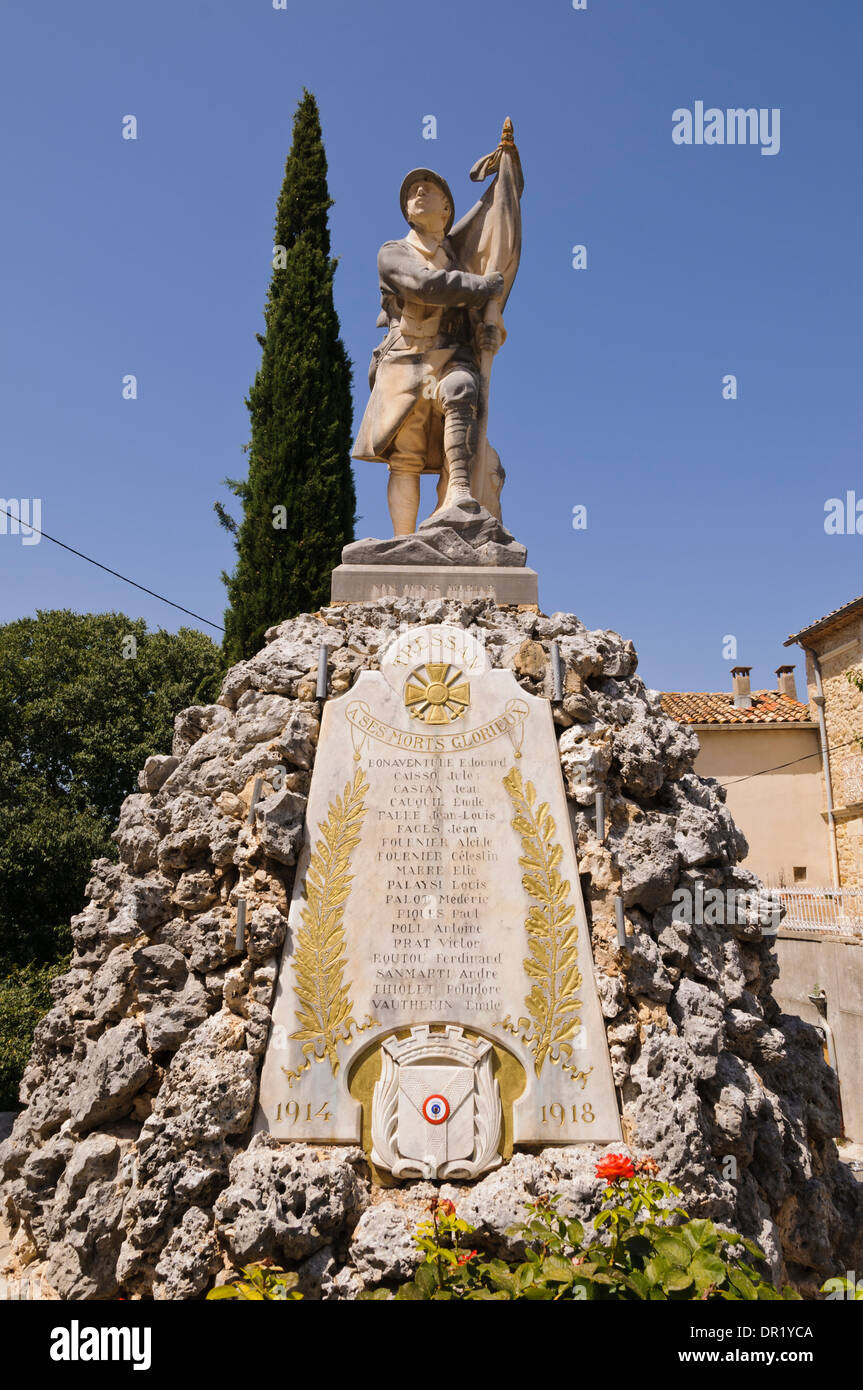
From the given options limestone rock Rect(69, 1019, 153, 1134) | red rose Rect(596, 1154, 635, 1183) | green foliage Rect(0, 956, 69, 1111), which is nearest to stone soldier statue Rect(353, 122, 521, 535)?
limestone rock Rect(69, 1019, 153, 1134)

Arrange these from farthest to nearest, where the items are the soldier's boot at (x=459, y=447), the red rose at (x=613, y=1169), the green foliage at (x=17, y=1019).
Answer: the green foliage at (x=17, y=1019)
the soldier's boot at (x=459, y=447)
the red rose at (x=613, y=1169)

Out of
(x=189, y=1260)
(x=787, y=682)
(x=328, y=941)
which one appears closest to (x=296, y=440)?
(x=328, y=941)

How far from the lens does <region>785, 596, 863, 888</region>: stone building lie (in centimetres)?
1998

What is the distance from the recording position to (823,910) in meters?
15.3

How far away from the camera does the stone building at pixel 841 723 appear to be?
20.0 metres

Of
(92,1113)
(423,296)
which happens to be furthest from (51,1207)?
(423,296)

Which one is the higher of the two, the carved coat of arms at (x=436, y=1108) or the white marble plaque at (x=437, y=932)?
the white marble plaque at (x=437, y=932)

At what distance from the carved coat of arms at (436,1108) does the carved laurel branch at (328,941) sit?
0.32 meters

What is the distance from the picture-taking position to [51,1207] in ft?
15.9

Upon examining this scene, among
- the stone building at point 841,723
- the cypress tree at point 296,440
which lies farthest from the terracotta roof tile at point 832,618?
the cypress tree at point 296,440

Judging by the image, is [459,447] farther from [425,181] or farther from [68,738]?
[68,738]

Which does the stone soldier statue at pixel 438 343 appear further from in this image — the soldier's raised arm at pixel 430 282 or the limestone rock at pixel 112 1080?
the limestone rock at pixel 112 1080

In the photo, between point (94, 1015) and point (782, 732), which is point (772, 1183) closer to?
point (94, 1015)

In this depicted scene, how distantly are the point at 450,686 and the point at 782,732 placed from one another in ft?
60.3
